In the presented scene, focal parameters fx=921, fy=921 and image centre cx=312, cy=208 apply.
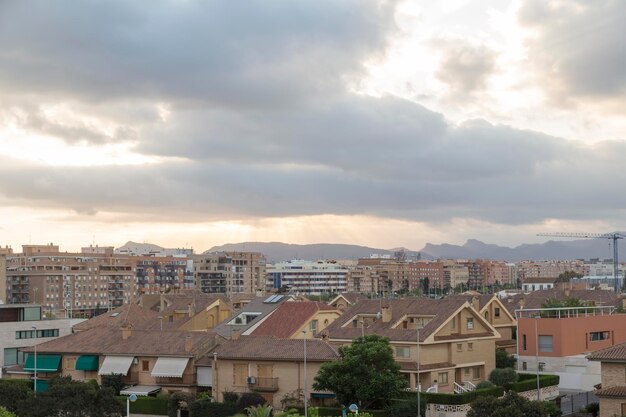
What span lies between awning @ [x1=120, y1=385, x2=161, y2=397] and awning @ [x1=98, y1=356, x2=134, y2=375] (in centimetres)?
153

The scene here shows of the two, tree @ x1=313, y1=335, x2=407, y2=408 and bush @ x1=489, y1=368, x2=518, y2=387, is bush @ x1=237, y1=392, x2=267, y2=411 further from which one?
bush @ x1=489, y1=368, x2=518, y2=387

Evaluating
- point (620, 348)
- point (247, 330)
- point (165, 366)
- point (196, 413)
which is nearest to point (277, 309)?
point (247, 330)

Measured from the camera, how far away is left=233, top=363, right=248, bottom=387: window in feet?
185

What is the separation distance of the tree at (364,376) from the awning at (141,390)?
43.2ft

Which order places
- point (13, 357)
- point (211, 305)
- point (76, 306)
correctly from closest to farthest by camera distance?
point (13, 357), point (211, 305), point (76, 306)

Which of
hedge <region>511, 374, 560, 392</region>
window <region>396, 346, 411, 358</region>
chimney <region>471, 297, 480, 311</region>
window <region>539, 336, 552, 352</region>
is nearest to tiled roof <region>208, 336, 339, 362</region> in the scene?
window <region>396, 346, 411, 358</region>

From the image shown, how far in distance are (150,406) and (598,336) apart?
3542 cm

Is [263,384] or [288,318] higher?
[288,318]

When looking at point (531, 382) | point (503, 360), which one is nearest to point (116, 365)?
point (531, 382)

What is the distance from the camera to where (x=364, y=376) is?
5012 cm

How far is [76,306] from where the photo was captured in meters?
184

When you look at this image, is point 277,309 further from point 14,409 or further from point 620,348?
point 620,348

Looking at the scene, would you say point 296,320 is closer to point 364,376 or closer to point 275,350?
point 275,350

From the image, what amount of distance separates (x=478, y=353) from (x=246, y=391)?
15527 mm
